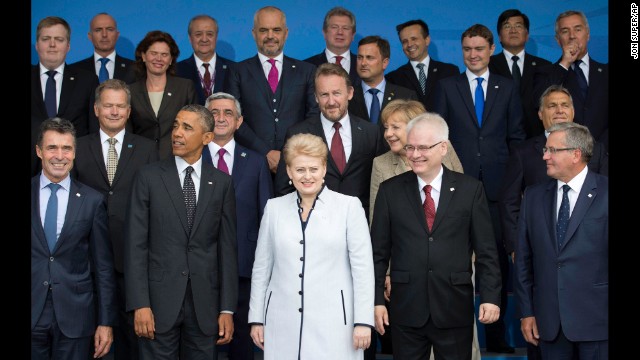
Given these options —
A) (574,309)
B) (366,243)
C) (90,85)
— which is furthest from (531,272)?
(90,85)

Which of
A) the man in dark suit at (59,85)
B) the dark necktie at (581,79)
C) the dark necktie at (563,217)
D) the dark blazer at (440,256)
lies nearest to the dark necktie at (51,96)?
the man in dark suit at (59,85)

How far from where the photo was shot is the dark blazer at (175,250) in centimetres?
549

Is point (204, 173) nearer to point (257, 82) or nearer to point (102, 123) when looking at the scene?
point (102, 123)

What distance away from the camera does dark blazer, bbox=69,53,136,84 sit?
7.74m

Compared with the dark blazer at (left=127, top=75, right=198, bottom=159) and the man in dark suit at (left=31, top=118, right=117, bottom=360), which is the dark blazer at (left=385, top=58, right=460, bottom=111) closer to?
the dark blazer at (left=127, top=75, right=198, bottom=159)

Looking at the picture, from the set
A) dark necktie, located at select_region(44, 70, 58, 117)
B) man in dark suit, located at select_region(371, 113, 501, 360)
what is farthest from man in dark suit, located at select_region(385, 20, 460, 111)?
dark necktie, located at select_region(44, 70, 58, 117)

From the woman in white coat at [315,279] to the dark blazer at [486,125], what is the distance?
2.18 meters

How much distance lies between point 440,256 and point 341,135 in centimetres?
143

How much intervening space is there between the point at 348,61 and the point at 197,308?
121 inches

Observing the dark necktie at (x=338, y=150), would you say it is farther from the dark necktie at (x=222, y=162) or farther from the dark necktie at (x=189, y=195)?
the dark necktie at (x=189, y=195)

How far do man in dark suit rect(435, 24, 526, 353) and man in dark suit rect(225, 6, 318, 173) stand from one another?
1.00 meters

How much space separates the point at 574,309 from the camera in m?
5.36

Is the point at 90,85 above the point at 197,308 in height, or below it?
above
